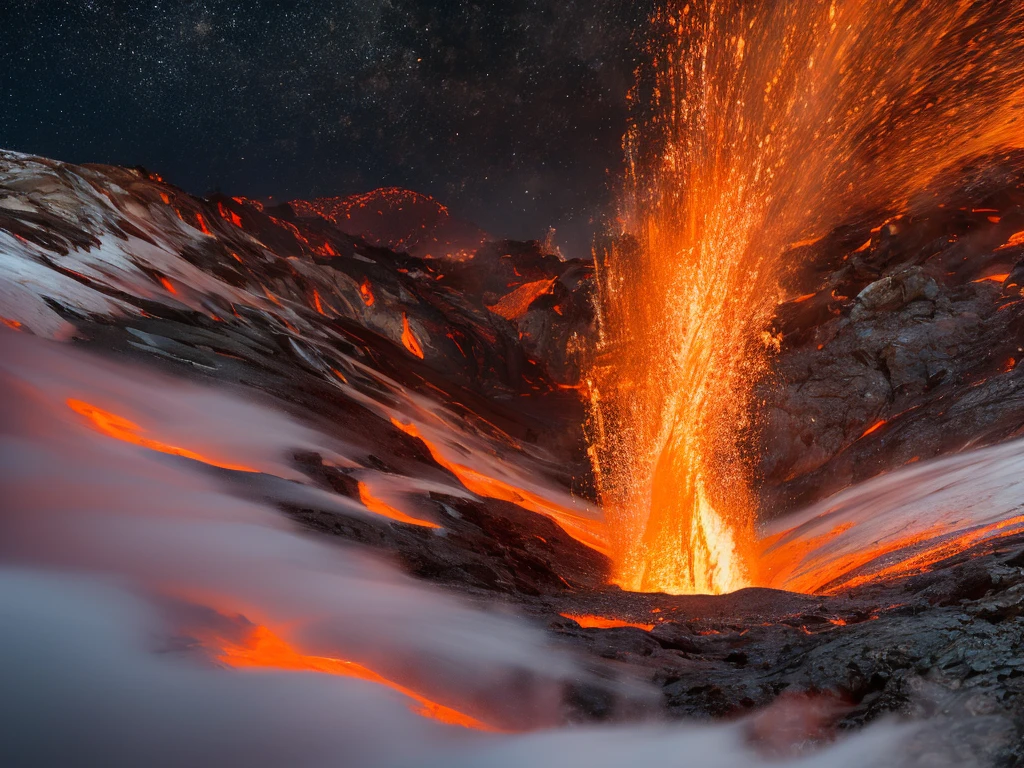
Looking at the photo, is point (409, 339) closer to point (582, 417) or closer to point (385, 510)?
point (582, 417)

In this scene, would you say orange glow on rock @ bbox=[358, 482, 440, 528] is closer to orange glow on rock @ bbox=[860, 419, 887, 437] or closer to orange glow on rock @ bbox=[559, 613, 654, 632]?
orange glow on rock @ bbox=[559, 613, 654, 632]

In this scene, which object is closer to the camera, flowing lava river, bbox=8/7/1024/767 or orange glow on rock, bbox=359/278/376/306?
flowing lava river, bbox=8/7/1024/767

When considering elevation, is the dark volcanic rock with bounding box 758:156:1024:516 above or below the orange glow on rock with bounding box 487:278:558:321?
below

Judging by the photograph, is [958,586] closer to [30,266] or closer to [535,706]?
[535,706]

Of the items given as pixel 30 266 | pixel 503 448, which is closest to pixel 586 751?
pixel 30 266

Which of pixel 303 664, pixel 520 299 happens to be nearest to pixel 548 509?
pixel 303 664

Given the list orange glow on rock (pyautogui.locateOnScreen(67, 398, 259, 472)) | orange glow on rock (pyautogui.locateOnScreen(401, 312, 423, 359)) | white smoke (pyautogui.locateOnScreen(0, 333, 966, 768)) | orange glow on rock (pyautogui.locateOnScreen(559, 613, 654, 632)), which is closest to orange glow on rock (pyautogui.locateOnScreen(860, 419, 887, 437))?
orange glow on rock (pyautogui.locateOnScreen(559, 613, 654, 632))
